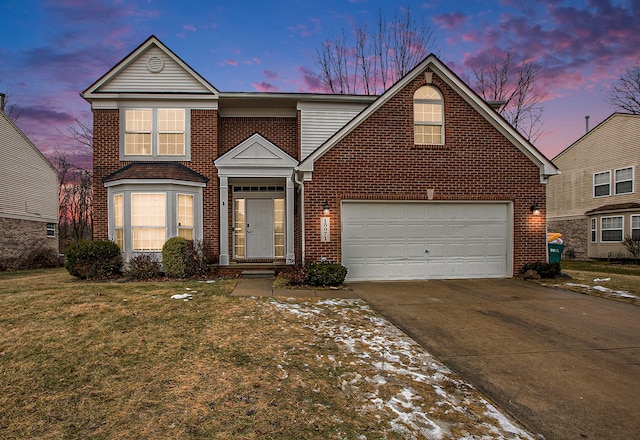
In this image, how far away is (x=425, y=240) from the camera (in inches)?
446

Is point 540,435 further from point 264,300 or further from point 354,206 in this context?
point 354,206

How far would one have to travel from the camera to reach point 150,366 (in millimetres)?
4402

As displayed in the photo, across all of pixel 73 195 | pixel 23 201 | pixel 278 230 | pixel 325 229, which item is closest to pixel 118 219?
pixel 278 230

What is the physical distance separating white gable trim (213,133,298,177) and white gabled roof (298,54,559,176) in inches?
107

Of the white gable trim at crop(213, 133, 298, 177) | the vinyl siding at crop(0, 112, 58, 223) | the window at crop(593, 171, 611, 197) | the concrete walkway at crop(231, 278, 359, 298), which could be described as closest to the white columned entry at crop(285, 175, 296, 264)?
the white gable trim at crop(213, 133, 298, 177)

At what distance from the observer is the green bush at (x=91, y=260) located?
11.2 metres

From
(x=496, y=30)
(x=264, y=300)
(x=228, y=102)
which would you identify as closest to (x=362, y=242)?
(x=264, y=300)

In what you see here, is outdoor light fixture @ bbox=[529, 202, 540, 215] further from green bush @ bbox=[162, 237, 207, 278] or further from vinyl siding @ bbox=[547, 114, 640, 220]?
vinyl siding @ bbox=[547, 114, 640, 220]

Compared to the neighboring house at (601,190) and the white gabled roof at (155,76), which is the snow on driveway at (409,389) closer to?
the white gabled roof at (155,76)

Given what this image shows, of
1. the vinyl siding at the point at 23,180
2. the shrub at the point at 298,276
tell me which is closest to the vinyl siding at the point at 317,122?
→ the shrub at the point at 298,276

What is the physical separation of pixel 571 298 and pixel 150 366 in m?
9.33

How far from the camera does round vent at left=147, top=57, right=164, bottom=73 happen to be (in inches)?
518

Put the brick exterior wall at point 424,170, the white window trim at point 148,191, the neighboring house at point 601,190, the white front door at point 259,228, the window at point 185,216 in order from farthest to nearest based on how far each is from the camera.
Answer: the neighboring house at point 601,190 < the white front door at point 259,228 < the window at point 185,216 < the white window trim at point 148,191 < the brick exterior wall at point 424,170

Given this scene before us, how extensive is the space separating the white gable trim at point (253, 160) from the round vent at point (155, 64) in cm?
414
